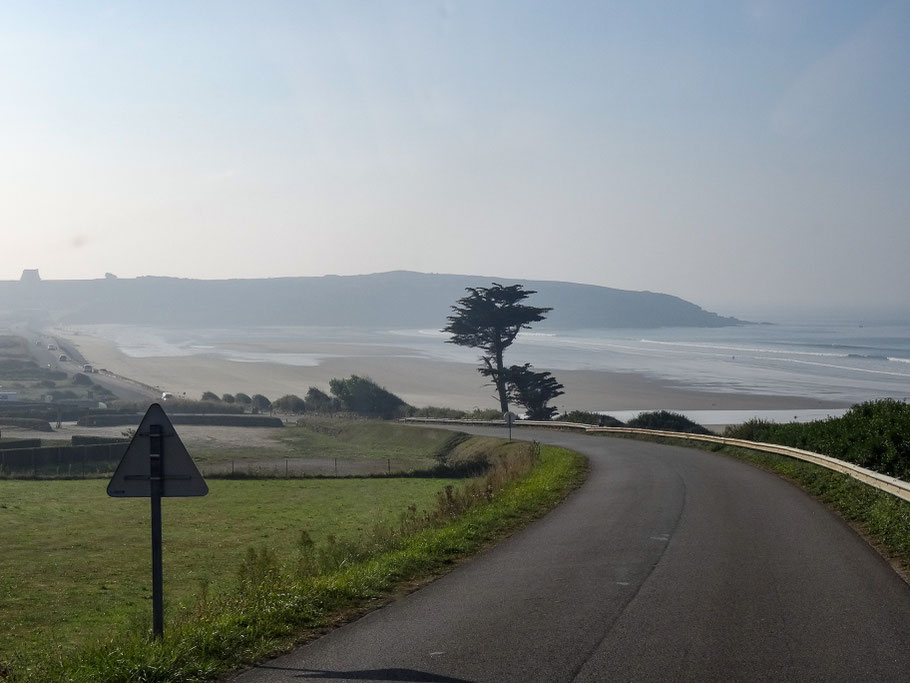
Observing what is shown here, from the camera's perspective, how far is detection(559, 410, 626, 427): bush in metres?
47.6

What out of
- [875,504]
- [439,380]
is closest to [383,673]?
[875,504]

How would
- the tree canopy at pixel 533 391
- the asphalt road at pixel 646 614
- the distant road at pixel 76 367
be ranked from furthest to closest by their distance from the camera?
the distant road at pixel 76 367
the tree canopy at pixel 533 391
the asphalt road at pixel 646 614

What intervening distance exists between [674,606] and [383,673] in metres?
3.23

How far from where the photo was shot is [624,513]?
Result: 51.5ft

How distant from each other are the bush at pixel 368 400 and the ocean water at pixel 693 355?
24.5 meters

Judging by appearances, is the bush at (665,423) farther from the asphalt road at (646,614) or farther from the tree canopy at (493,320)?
the asphalt road at (646,614)

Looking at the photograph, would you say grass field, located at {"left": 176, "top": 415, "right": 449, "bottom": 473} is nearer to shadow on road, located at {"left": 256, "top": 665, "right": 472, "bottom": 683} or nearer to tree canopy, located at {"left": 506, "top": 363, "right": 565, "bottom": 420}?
tree canopy, located at {"left": 506, "top": 363, "right": 565, "bottom": 420}

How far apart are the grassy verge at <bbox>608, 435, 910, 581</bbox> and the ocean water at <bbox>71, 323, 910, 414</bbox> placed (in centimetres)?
4092

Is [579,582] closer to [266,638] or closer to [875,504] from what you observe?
[266,638]

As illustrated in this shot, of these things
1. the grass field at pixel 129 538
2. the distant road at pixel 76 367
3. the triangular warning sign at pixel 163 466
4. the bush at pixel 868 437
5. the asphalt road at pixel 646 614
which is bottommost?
the grass field at pixel 129 538

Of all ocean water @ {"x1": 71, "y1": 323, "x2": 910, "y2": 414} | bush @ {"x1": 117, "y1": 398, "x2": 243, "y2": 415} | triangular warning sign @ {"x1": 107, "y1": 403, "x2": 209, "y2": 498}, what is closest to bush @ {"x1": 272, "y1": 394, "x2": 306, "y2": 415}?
bush @ {"x1": 117, "y1": 398, "x2": 243, "y2": 415}

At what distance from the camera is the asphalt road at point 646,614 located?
6918 mm

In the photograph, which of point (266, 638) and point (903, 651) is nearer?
point (903, 651)

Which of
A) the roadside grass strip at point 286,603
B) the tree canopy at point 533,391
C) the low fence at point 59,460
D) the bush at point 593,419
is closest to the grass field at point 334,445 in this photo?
the low fence at point 59,460
